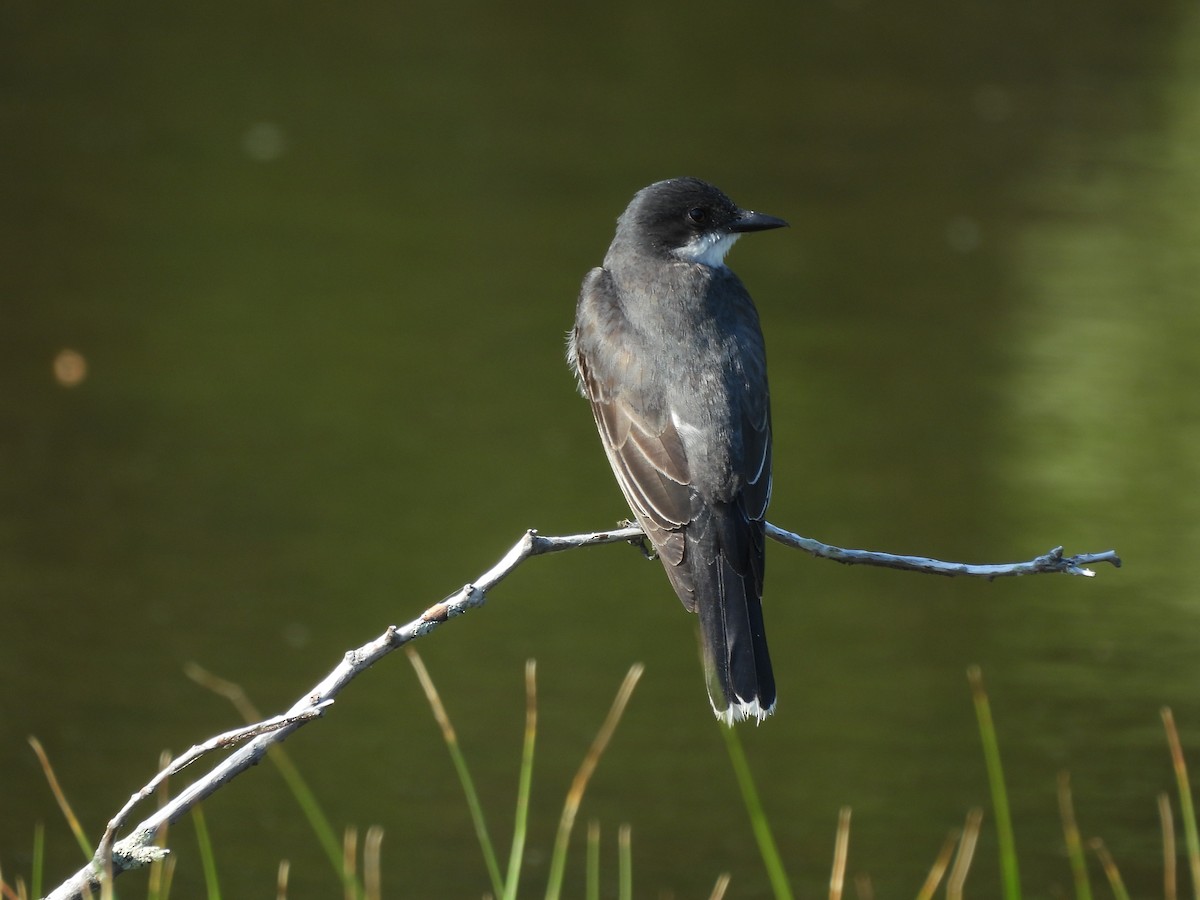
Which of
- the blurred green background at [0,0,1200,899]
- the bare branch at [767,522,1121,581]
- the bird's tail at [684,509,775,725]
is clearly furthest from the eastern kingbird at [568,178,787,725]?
the blurred green background at [0,0,1200,899]

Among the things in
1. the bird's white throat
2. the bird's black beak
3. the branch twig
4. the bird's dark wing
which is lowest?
the branch twig

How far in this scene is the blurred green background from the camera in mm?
9641

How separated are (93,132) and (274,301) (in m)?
4.64

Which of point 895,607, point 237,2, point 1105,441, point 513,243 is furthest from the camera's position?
point 237,2

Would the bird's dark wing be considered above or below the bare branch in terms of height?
above

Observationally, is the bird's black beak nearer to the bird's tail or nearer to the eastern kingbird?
the eastern kingbird

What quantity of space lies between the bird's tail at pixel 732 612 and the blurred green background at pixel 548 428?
4309 millimetres

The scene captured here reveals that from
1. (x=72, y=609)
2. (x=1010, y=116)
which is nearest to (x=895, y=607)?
(x=72, y=609)

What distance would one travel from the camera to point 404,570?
11.1 metres

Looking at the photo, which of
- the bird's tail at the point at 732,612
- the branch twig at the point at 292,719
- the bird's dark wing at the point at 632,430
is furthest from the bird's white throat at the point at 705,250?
the branch twig at the point at 292,719

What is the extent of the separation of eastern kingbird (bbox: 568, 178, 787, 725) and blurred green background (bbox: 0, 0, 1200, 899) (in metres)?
4.00

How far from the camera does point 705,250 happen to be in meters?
5.73

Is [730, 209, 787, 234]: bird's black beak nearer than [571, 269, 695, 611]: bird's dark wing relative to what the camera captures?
No

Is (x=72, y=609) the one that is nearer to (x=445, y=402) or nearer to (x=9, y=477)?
(x=9, y=477)
